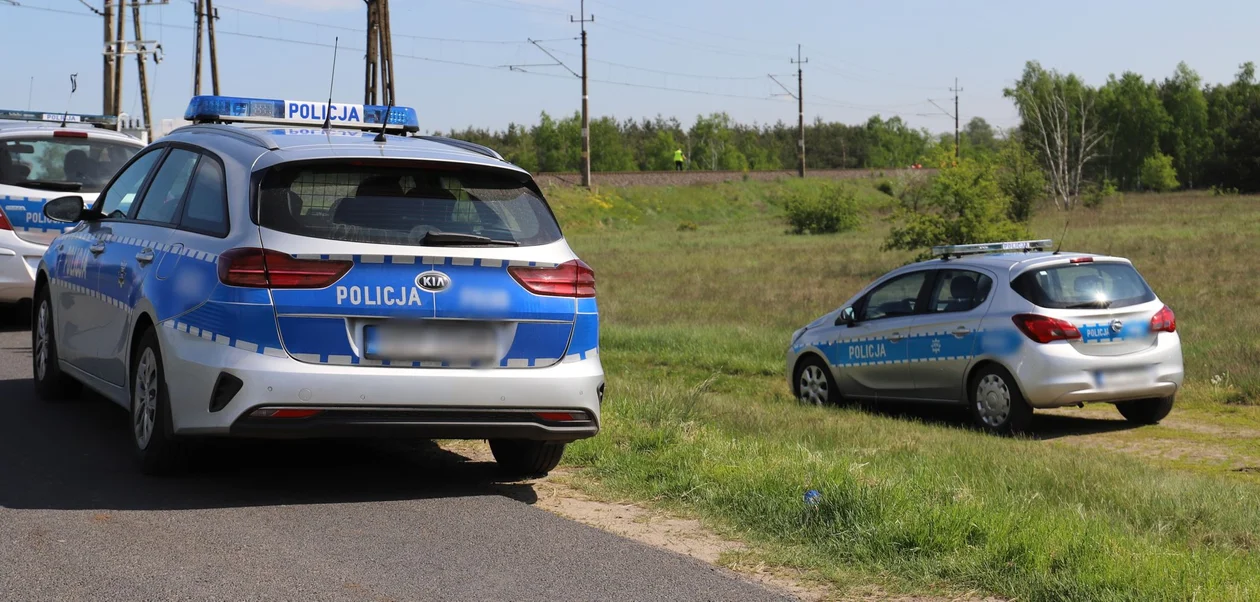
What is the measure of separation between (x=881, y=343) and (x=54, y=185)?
7901 mm

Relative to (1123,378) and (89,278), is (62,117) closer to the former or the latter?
(89,278)

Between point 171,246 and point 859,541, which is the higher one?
point 171,246

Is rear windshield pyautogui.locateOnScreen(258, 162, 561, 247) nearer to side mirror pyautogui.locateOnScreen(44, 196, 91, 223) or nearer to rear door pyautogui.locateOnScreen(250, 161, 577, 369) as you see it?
rear door pyautogui.locateOnScreen(250, 161, 577, 369)

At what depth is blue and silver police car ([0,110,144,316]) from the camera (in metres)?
12.4

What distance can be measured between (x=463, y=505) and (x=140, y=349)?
1867mm

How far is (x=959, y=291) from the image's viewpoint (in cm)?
1169

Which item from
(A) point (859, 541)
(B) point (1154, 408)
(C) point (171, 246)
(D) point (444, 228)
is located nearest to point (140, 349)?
(C) point (171, 246)

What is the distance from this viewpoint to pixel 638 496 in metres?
6.44

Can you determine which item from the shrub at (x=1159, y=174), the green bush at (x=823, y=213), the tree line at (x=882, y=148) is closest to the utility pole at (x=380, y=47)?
the green bush at (x=823, y=213)

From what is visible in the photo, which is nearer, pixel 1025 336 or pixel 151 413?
pixel 151 413

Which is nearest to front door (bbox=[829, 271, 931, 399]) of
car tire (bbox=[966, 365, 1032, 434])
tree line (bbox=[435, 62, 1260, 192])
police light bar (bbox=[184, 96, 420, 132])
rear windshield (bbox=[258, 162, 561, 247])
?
car tire (bbox=[966, 365, 1032, 434])

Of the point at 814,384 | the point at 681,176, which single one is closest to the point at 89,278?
the point at 814,384

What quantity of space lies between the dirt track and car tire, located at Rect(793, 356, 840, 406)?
50.3m

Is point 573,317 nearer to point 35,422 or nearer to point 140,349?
point 140,349
